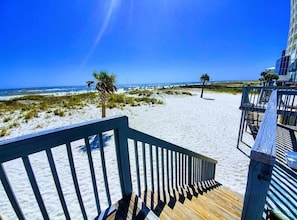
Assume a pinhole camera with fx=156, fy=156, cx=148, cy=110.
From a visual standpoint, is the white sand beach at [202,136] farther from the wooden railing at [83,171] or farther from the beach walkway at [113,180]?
the beach walkway at [113,180]

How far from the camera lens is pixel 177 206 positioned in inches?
85.7

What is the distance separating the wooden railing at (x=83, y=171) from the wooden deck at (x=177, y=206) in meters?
0.10

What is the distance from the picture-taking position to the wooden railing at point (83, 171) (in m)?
0.95

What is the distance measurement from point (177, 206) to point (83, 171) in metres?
3.38

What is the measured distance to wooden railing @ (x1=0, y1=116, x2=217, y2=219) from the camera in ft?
3.10

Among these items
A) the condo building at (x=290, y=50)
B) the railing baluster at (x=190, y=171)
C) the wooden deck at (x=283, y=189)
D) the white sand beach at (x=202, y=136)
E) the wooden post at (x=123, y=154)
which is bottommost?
the white sand beach at (x=202, y=136)

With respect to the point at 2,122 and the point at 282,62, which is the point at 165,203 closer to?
the point at 2,122

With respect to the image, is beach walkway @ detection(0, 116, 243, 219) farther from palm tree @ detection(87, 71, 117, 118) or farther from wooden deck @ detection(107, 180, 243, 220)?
palm tree @ detection(87, 71, 117, 118)

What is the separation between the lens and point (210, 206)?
2588 millimetres

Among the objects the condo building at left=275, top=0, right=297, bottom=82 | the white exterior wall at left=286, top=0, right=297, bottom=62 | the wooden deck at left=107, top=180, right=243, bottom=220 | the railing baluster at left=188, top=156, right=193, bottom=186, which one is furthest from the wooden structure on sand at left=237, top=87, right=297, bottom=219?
the white exterior wall at left=286, top=0, right=297, bottom=62

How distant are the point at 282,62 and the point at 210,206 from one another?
39243 mm

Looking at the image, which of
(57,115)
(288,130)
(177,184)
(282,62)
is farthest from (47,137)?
(282,62)

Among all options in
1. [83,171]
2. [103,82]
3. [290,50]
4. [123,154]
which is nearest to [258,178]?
[123,154]

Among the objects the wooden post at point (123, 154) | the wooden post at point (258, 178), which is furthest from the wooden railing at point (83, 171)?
the wooden post at point (258, 178)
